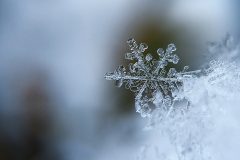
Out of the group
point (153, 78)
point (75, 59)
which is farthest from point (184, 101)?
point (75, 59)

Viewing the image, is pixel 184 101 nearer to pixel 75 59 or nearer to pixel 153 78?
pixel 153 78

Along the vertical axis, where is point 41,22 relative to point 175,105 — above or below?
above

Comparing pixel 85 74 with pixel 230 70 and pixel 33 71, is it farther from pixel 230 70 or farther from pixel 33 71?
pixel 230 70

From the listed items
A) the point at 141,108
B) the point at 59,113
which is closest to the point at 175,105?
the point at 141,108

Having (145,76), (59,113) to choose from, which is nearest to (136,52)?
(145,76)
